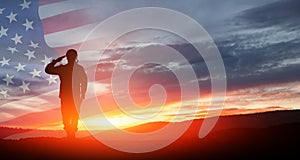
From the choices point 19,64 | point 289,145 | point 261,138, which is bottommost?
point 289,145

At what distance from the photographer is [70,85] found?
1196 centimetres

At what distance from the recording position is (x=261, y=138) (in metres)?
14.5

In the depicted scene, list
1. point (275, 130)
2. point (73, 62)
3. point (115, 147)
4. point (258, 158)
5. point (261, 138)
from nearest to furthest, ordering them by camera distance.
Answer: point (258, 158) < point (73, 62) < point (115, 147) < point (261, 138) < point (275, 130)

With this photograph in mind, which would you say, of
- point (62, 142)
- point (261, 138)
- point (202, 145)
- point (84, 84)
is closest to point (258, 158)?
point (202, 145)

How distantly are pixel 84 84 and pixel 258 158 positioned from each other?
558 centimetres

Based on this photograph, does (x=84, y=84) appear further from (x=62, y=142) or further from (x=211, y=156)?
(x=211, y=156)

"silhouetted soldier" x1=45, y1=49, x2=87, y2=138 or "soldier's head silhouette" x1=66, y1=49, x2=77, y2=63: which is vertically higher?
"soldier's head silhouette" x1=66, y1=49, x2=77, y2=63

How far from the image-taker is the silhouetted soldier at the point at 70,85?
11.9m

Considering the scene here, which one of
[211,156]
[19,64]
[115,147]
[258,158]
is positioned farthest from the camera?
[19,64]

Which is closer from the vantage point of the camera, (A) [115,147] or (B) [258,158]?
(B) [258,158]

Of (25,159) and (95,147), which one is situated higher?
(95,147)

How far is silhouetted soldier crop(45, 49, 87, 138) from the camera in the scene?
1190 centimetres

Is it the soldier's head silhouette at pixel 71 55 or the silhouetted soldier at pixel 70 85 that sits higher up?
the soldier's head silhouette at pixel 71 55

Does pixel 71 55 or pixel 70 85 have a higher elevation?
pixel 71 55
